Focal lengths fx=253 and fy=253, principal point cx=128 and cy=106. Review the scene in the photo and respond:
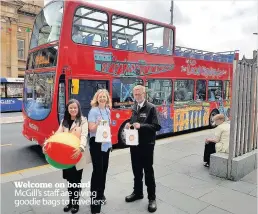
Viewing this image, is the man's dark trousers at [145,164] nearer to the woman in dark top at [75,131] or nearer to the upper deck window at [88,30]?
the woman in dark top at [75,131]

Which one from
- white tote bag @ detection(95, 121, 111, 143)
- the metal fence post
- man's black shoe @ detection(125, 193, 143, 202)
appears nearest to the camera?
white tote bag @ detection(95, 121, 111, 143)

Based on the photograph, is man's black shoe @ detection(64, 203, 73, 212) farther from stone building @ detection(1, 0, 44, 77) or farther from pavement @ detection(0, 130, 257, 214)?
stone building @ detection(1, 0, 44, 77)

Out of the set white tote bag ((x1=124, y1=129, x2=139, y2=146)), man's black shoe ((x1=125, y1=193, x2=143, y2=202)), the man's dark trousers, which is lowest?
man's black shoe ((x1=125, y1=193, x2=143, y2=202))

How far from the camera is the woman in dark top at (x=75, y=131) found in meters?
3.54

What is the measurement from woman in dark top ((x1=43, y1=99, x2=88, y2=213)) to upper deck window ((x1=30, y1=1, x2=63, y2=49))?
3698 millimetres

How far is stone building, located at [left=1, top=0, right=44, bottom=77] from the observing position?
88.0 feet

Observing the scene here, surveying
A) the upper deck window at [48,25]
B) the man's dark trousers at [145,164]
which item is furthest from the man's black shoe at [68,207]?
the upper deck window at [48,25]

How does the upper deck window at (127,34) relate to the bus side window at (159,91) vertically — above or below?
above

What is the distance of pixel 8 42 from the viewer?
27312 millimetres

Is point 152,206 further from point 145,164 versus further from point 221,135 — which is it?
point 221,135

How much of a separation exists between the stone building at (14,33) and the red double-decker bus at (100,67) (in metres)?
21.8

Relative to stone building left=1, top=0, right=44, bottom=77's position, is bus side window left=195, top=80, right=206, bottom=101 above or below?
below

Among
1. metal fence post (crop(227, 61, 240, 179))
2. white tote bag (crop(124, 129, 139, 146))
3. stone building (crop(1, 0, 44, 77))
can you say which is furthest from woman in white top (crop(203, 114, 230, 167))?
stone building (crop(1, 0, 44, 77))

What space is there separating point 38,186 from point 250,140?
4.48 m
